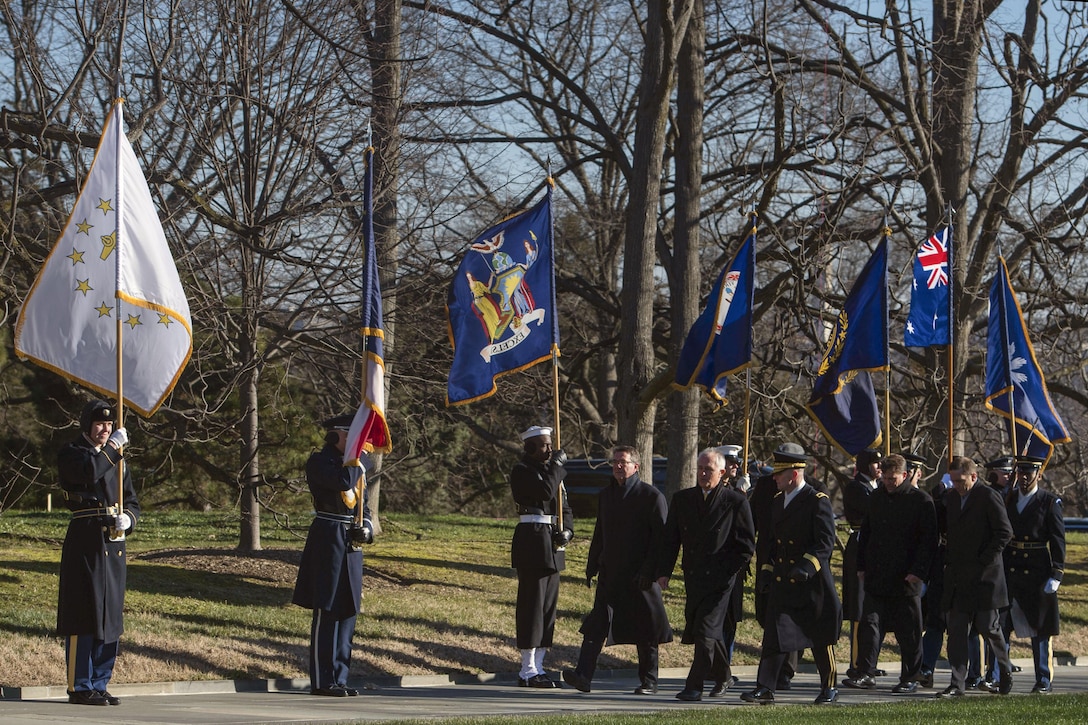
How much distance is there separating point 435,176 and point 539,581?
6.33m

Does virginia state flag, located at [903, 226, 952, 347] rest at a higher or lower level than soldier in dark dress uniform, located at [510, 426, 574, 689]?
higher

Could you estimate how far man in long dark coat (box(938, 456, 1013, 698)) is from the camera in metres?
12.1

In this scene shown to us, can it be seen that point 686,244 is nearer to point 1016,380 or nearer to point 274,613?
point 1016,380

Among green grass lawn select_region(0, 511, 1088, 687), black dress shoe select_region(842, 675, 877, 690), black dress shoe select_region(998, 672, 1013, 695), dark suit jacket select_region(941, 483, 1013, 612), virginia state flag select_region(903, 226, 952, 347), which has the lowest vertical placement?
black dress shoe select_region(842, 675, 877, 690)

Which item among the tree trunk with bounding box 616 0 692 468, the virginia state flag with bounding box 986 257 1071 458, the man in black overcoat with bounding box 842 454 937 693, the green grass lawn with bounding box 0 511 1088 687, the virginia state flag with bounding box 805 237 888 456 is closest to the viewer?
the green grass lawn with bounding box 0 511 1088 687

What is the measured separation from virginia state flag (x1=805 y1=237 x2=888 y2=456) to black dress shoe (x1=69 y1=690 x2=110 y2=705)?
7103mm

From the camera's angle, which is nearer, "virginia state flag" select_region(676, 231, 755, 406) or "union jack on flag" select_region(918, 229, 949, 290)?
"virginia state flag" select_region(676, 231, 755, 406)

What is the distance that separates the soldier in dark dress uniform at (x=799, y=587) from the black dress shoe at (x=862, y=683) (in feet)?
4.16

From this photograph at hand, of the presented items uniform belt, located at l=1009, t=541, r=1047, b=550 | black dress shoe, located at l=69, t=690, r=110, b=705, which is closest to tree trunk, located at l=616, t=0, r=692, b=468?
uniform belt, located at l=1009, t=541, r=1047, b=550

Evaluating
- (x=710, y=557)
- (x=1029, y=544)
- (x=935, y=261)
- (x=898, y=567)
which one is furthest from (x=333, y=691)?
(x=935, y=261)

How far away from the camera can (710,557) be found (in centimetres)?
1160

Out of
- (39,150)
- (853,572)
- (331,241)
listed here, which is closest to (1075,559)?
(853,572)

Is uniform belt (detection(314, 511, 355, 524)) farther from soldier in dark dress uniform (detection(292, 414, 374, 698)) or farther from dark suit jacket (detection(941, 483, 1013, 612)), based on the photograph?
dark suit jacket (detection(941, 483, 1013, 612))

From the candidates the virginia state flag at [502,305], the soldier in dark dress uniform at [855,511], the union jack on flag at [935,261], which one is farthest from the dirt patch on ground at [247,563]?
the union jack on flag at [935,261]
